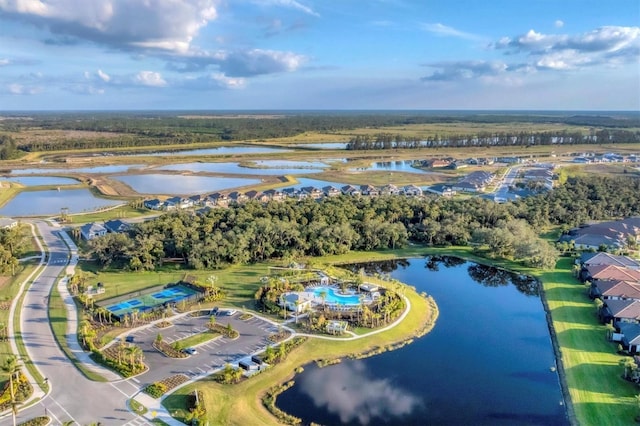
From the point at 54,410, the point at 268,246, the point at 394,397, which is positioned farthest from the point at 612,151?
the point at 54,410

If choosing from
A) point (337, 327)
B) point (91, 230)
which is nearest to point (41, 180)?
point (91, 230)

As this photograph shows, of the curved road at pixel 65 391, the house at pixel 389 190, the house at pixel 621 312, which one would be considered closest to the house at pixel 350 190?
the house at pixel 389 190

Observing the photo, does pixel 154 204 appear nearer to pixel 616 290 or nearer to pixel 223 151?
pixel 616 290

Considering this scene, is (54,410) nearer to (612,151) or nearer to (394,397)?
(394,397)

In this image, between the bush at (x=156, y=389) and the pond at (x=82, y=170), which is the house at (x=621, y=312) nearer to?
the bush at (x=156, y=389)

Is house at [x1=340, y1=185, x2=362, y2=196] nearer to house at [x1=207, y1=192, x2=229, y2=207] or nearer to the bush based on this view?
house at [x1=207, y1=192, x2=229, y2=207]

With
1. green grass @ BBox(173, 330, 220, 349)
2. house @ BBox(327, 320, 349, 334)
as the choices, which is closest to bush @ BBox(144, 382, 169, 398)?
green grass @ BBox(173, 330, 220, 349)
